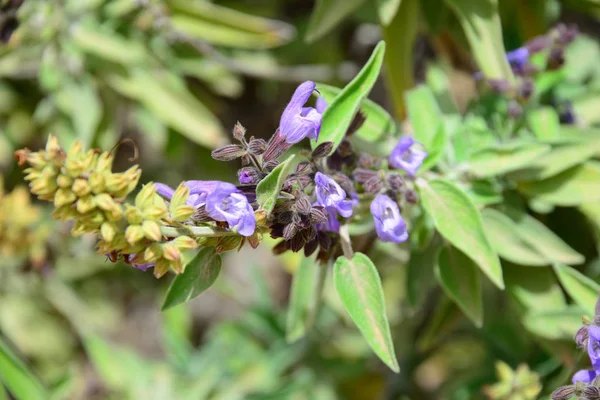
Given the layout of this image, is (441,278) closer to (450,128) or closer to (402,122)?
(450,128)

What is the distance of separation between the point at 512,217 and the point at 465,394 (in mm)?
898

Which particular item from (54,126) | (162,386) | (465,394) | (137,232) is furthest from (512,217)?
(54,126)

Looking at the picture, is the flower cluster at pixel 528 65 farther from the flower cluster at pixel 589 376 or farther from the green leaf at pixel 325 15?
the flower cluster at pixel 589 376

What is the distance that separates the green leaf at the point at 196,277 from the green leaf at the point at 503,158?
0.90 meters

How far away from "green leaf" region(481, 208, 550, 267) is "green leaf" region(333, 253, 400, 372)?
0.59 metres

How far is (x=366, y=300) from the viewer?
4.91 ft

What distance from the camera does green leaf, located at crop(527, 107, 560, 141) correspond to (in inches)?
82.5

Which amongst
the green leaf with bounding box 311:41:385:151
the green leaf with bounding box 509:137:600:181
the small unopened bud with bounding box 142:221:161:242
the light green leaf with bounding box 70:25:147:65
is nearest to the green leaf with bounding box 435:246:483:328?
the green leaf with bounding box 509:137:600:181

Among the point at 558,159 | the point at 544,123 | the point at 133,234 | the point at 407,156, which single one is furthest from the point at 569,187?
the point at 133,234

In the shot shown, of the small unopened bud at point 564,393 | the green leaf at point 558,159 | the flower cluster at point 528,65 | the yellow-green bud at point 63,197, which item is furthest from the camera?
the flower cluster at point 528,65

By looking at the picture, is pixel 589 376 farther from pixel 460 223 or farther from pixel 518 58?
pixel 518 58

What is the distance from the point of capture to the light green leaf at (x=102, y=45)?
8.55ft

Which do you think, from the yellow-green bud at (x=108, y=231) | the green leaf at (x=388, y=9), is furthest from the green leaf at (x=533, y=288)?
the yellow-green bud at (x=108, y=231)

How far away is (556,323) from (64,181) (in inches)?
60.8
